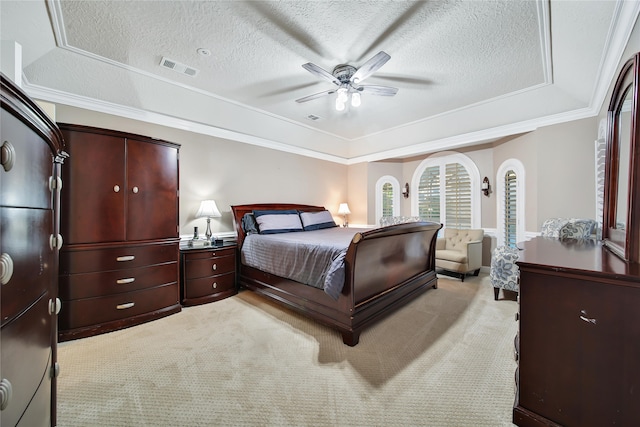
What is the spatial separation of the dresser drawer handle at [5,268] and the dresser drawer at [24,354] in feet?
0.46

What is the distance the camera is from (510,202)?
4.40m

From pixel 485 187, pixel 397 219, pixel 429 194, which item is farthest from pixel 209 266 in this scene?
pixel 485 187

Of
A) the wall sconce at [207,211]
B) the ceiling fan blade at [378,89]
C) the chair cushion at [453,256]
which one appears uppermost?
the ceiling fan blade at [378,89]

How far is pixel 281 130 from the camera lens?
15.6 ft

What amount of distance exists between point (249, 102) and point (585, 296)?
4091 millimetres

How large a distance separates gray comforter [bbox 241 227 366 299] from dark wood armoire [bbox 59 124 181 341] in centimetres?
102

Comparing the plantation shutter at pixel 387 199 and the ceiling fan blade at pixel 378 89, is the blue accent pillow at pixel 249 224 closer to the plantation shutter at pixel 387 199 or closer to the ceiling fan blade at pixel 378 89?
the ceiling fan blade at pixel 378 89

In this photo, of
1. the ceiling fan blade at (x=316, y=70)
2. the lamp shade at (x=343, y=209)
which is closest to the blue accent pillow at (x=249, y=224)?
the ceiling fan blade at (x=316, y=70)

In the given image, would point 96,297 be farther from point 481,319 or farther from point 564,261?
point 481,319

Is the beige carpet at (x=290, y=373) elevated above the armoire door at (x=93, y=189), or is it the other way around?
the armoire door at (x=93, y=189)

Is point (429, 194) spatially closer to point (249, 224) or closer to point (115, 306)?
point (249, 224)

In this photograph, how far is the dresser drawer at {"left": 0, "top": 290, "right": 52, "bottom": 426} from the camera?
2.49 feet

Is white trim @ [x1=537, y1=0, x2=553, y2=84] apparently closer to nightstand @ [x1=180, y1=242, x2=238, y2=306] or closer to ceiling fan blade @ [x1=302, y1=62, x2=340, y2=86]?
ceiling fan blade @ [x1=302, y1=62, x2=340, y2=86]

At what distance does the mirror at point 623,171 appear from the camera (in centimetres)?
125
